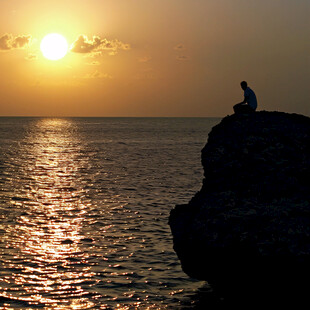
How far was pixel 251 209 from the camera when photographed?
1526 cm

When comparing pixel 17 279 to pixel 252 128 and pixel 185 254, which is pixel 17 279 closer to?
pixel 185 254

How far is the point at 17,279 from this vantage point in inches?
687

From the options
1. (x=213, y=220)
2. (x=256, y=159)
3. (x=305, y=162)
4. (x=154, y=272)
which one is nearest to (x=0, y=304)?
(x=154, y=272)

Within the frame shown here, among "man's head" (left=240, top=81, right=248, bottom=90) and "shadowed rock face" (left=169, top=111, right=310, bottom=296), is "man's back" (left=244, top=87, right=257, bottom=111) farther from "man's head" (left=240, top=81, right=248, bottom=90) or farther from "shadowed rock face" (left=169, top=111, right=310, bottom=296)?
"shadowed rock face" (left=169, top=111, right=310, bottom=296)

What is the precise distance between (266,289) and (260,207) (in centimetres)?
252

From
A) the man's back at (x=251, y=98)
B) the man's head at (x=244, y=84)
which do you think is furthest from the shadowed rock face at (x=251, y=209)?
the man's head at (x=244, y=84)

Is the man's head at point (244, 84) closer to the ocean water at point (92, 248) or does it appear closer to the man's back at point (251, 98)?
the man's back at point (251, 98)

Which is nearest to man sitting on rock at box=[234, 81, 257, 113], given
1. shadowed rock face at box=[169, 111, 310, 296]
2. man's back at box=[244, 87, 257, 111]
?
man's back at box=[244, 87, 257, 111]

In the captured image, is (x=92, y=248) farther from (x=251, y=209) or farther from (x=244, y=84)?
(x=244, y=84)

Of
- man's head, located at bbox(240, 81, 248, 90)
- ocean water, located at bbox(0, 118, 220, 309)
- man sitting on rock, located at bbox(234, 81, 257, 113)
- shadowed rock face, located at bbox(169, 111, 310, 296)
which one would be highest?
man's head, located at bbox(240, 81, 248, 90)

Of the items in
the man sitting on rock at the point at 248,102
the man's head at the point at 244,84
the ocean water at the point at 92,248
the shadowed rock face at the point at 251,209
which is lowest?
the ocean water at the point at 92,248

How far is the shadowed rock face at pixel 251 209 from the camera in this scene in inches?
542

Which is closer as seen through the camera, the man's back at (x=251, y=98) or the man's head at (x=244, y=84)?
the man's back at (x=251, y=98)

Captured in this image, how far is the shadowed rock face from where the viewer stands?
13.8m
